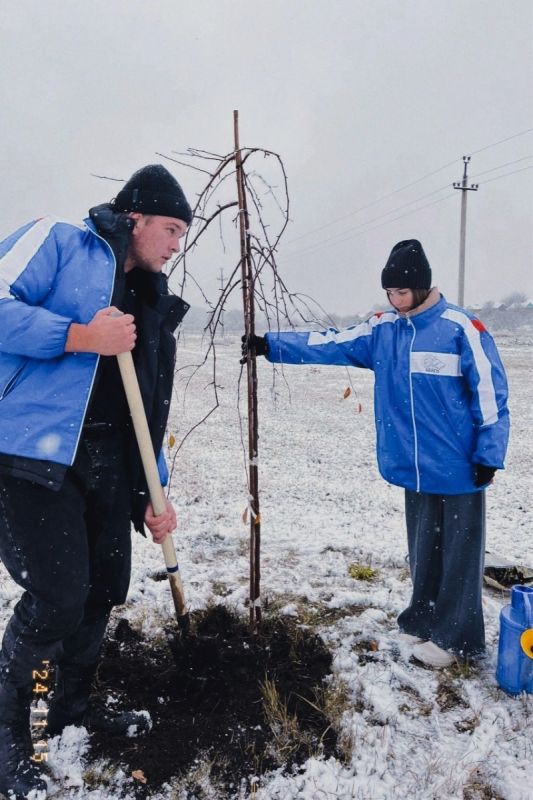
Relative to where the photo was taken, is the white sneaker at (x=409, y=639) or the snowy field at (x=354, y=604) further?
the white sneaker at (x=409, y=639)

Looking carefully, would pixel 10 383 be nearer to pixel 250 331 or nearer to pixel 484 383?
pixel 250 331

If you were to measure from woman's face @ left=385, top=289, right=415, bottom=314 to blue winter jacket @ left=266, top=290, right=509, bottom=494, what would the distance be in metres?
Result: 0.06

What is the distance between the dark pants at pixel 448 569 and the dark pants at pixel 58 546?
1880mm

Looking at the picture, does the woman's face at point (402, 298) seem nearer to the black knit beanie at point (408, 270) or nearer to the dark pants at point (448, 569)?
the black knit beanie at point (408, 270)

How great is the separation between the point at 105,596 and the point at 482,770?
1.87m

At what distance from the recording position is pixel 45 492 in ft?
6.47

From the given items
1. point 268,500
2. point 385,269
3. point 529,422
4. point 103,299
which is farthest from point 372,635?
point 529,422

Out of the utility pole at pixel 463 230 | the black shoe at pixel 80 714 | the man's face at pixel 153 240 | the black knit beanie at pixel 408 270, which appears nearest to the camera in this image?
the man's face at pixel 153 240

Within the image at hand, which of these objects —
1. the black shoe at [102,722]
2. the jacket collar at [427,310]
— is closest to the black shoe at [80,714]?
the black shoe at [102,722]

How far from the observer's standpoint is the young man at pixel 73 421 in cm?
190

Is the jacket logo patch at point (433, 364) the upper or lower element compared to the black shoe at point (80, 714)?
upper

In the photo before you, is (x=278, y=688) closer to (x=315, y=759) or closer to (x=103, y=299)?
(x=315, y=759)

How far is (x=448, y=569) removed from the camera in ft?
10.3

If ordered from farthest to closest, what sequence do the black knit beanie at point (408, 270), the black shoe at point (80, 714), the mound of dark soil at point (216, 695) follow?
the black knit beanie at point (408, 270) < the black shoe at point (80, 714) < the mound of dark soil at point (216, 695)
